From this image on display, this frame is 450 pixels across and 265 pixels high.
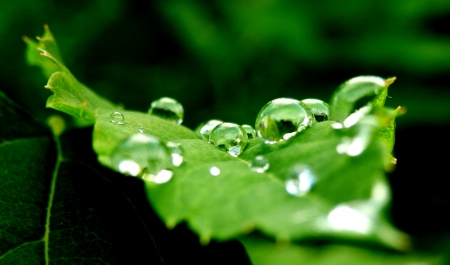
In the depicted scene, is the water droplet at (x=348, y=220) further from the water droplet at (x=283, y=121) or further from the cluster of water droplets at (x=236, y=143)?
the water droplet at (x=283, y=121)

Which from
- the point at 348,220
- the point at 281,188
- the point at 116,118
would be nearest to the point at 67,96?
the point at 116,118

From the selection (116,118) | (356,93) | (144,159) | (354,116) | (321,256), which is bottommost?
(144,159)

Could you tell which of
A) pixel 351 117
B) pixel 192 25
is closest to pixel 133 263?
pixel 351 117

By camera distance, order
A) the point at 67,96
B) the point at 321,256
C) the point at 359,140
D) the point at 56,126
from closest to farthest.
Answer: the point at 359,140 → the point at 67,96 → the point at 56,126 → the point at 321,256

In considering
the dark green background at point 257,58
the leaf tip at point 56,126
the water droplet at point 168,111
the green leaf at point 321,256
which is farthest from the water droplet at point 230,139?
the dark green background at point 257,58

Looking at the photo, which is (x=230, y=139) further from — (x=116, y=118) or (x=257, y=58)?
(x=257, y=58)

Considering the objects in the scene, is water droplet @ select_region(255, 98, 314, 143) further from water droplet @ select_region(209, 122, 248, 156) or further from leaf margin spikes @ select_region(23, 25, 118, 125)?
leaf margin spikes @ select_region(23, 25, 118, 125)

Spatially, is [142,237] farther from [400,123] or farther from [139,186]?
[400,123]
